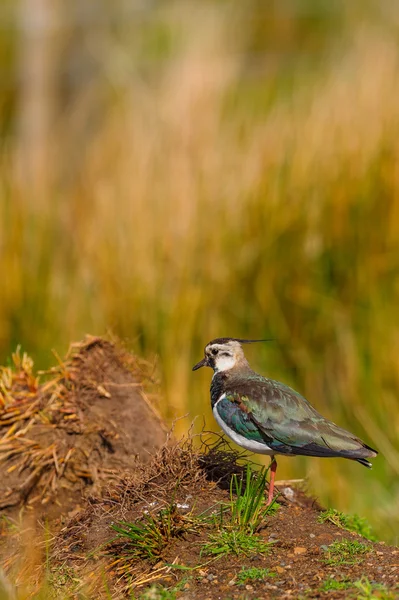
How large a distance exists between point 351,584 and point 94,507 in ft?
4.18

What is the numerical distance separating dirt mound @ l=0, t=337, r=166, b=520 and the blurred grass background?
1.77 m

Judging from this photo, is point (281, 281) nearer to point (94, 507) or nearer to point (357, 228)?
point (357, 228)

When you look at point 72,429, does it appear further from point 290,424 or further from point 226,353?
point 290,424

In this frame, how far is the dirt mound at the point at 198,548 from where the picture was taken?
370cm

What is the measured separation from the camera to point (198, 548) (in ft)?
13.0

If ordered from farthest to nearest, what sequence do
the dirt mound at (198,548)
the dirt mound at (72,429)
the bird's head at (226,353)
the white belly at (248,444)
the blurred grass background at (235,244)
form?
the blurred grass background at (235,244)
the dirt mound at (72,429)
the bird's head at (226,353)
the white belly at (248,444)
the dirt mound at (198,548)

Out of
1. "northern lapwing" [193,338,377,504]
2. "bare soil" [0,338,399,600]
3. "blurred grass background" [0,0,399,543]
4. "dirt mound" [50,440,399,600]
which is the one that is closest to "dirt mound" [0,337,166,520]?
"bare soil" [0,338,399,600]

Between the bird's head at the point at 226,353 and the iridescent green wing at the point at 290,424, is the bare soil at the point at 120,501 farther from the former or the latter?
the bird's head at the point at 226,353

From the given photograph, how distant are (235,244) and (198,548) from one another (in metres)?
4.61

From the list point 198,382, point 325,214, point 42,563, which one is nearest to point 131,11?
point 325,214

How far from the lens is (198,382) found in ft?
25.8

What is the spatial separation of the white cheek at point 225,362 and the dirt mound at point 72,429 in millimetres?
524

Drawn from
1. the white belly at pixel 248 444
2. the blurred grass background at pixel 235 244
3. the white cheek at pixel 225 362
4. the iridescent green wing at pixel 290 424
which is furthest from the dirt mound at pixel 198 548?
the blurred grass background at pixel 235 244

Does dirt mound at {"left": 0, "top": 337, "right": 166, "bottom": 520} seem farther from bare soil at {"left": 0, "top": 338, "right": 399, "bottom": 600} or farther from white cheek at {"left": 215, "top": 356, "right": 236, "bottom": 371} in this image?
white cheek at {"left": 215, "top": 356, "right": 236, "bottom": 371}
